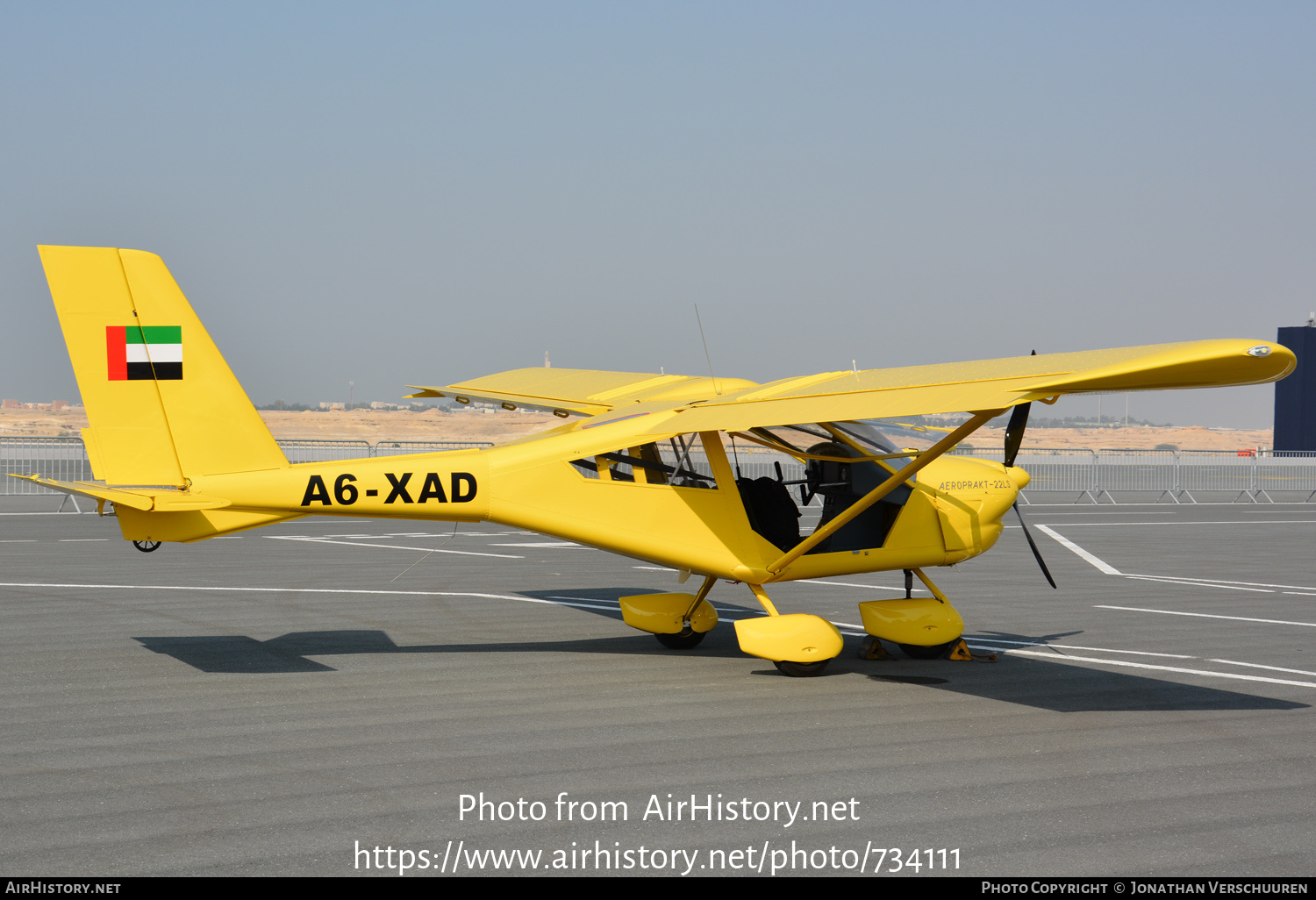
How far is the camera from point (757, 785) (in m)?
5.77

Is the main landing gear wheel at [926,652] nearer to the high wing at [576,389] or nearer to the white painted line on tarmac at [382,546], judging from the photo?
the high wing at [576,389]

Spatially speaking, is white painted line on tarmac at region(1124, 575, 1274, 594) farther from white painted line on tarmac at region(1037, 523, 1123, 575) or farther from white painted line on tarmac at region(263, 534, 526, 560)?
white painted line on tarmac at region(263, 534, 526, 560)

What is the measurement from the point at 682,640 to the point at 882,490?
8.55 ft

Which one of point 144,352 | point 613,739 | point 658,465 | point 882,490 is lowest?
point 613,739

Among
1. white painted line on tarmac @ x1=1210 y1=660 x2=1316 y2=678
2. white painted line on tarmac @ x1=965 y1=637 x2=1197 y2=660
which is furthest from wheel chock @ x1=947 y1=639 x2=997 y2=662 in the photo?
white painted line on tarmac @ x1=1210 y1=660 x2=1316 y2=678

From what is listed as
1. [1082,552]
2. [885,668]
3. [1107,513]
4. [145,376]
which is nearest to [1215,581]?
[1082,552]

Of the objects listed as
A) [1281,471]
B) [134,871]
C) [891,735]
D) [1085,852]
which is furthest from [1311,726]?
[1281,471]

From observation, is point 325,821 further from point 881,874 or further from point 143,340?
point 143,340

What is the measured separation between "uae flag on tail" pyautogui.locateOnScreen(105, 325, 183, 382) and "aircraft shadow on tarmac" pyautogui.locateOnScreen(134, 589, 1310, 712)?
7.97 ft

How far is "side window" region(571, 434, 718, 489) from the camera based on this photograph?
9188 millimetres

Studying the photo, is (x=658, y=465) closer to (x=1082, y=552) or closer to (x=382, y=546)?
(x=382, y=546)

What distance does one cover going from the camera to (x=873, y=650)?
9562mm

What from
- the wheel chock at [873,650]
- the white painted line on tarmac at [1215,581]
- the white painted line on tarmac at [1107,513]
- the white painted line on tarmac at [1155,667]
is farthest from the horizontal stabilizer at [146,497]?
the white painted line on tarmac at [1107,513]

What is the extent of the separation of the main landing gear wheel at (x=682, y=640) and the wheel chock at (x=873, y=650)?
1526 mm
